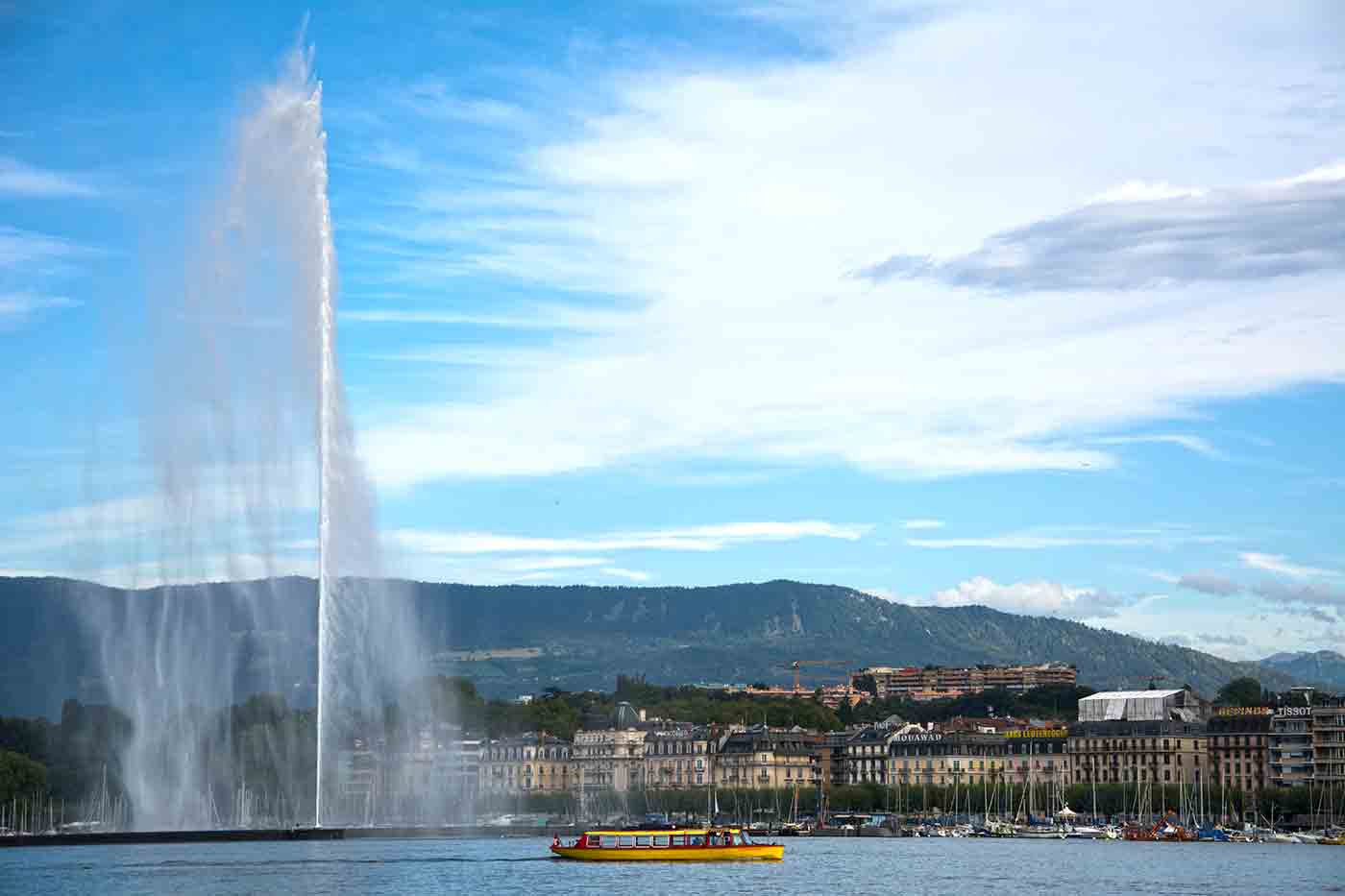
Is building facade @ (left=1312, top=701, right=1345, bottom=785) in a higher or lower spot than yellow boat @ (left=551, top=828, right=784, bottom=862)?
higher

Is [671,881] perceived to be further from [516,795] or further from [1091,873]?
[516,795]

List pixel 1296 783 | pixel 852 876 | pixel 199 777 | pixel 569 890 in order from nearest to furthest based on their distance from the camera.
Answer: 1. pixel 569 890
2. pixel 852 876
3. pixel 199 777
4. pixel 1296 783

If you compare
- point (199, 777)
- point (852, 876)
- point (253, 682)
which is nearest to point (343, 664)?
point (852, 876)

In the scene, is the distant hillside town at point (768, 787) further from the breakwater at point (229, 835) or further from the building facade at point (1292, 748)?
the breakwater at point (229, 835)

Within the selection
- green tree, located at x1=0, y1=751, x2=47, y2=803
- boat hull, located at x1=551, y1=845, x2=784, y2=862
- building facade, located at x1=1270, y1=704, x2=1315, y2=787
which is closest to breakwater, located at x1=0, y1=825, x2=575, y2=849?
green tree, located at x1=0, y1=751, x2=47, y2=803

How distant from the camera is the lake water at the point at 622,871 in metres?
78.4

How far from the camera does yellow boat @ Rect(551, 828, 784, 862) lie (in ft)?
341

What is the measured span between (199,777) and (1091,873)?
1933 inches

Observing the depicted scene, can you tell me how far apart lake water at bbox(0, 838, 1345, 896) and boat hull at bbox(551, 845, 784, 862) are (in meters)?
0.58

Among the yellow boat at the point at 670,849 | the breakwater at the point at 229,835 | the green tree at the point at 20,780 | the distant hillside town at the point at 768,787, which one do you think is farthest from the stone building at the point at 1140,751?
the green tree at the point at 20,780

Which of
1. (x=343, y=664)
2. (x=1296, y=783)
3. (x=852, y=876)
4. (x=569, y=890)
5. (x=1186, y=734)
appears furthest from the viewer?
(x=1186, y=734)

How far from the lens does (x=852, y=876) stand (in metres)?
90.3

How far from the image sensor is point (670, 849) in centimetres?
10481

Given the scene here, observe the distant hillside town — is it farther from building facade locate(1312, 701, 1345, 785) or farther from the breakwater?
the breakwater
